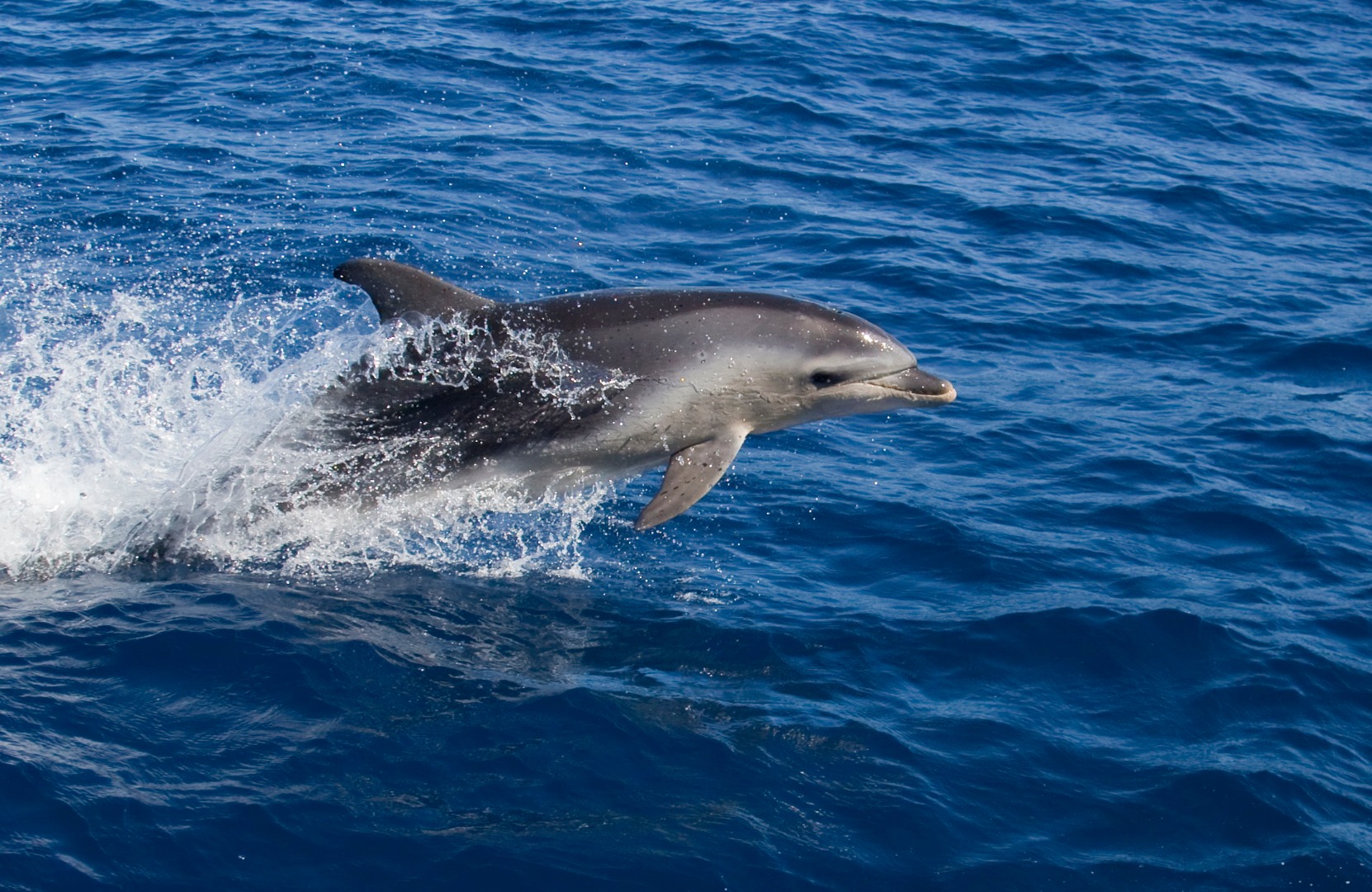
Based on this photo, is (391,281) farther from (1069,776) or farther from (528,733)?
(1069,776)

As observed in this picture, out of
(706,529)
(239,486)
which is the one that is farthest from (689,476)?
(239,486)

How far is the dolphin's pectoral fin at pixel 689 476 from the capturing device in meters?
9.05

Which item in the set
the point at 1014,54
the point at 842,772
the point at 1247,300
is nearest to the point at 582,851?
the point at 842,772

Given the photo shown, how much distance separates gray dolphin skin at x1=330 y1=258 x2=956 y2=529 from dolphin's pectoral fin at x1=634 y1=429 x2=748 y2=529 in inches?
0.5

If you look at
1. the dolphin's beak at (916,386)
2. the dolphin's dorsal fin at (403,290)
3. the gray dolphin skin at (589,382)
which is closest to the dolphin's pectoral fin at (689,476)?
the gray dolphin skin at (589,382)

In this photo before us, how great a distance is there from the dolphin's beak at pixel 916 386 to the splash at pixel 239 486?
1927 millimetres

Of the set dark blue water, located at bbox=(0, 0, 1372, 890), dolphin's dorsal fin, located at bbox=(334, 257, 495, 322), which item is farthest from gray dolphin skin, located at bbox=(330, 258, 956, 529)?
dark blue water, located at bbox=(0, 0, 1372, 890)

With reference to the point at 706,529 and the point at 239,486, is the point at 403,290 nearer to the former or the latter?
the point at 239,486

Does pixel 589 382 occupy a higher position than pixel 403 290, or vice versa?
pixel 403 290

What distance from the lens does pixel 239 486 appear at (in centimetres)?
971

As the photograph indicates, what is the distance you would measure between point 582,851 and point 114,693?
9.32 feet

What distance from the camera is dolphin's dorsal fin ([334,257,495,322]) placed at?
917 cm

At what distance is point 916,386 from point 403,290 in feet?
11.2

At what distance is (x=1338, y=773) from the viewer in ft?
27.1
